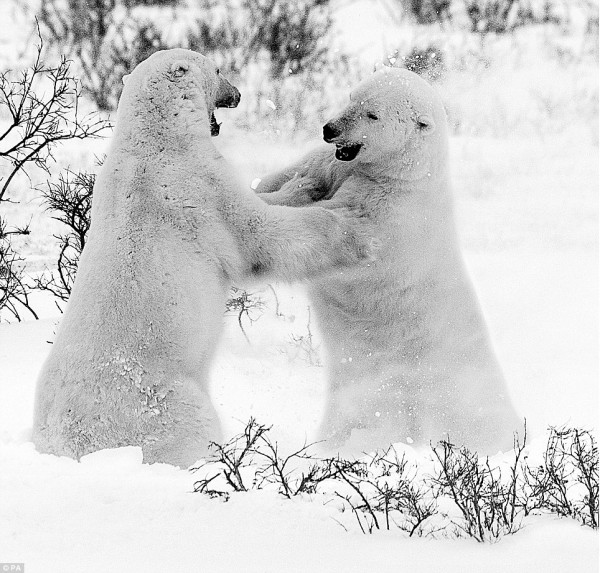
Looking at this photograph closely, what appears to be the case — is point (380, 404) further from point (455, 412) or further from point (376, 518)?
point (376, 518)

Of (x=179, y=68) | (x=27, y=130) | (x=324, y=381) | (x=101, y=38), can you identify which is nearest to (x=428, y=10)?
(x=101, y=38)

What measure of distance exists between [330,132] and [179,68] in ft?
1.80

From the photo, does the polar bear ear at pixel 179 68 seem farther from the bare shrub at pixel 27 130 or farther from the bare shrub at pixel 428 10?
the bare shrub at pixel 428 10

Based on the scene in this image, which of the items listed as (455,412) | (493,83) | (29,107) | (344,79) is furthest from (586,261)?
(29,107)

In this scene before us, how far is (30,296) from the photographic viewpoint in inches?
243

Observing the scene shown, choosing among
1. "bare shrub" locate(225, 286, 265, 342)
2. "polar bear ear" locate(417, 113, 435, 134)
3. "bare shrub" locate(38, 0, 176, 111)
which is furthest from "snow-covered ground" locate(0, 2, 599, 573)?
"bare shrub" locate(38, 0, 176, 111)

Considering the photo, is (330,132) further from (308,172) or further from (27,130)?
(27,130)

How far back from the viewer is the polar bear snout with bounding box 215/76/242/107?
2.88 m

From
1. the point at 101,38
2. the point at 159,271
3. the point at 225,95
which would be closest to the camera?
the point at 159,271

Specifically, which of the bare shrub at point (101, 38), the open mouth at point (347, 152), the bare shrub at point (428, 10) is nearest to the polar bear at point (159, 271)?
the open mouth at point (347, 152)

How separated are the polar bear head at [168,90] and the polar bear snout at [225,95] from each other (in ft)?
0.36

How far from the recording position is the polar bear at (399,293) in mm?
2938

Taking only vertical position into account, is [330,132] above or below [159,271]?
above

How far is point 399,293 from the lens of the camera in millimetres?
3068
